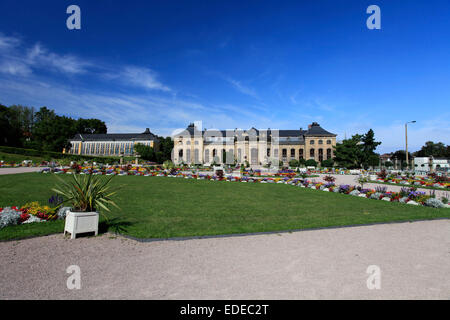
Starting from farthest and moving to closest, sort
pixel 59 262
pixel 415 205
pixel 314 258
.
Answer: pixel 415 205
pixel 314 258
pixel 59 262

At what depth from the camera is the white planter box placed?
503cm

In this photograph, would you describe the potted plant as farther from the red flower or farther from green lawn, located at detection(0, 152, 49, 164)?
green lawn, located at detection(0, 152, 49, 164)

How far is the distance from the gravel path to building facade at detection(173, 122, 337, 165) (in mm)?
52475

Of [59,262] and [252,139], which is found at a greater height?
[252,139]

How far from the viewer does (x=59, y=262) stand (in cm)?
381

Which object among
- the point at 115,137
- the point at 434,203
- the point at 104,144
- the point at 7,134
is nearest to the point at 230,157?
the point at 115,137

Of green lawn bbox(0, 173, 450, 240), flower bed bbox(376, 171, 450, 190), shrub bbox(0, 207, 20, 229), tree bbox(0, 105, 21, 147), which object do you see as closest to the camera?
shrub bbox(0, 207, 20, 229)

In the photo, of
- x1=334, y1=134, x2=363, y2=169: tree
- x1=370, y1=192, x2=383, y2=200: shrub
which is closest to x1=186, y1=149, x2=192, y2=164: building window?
x1=334, y1=134, x2=363, y2=169: tree

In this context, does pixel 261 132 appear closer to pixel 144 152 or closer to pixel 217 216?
pixel 144 152

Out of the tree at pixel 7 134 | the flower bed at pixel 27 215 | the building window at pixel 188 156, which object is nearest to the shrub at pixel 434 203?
the flower bed at pixel 27 215

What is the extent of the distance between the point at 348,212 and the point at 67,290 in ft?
26.6
